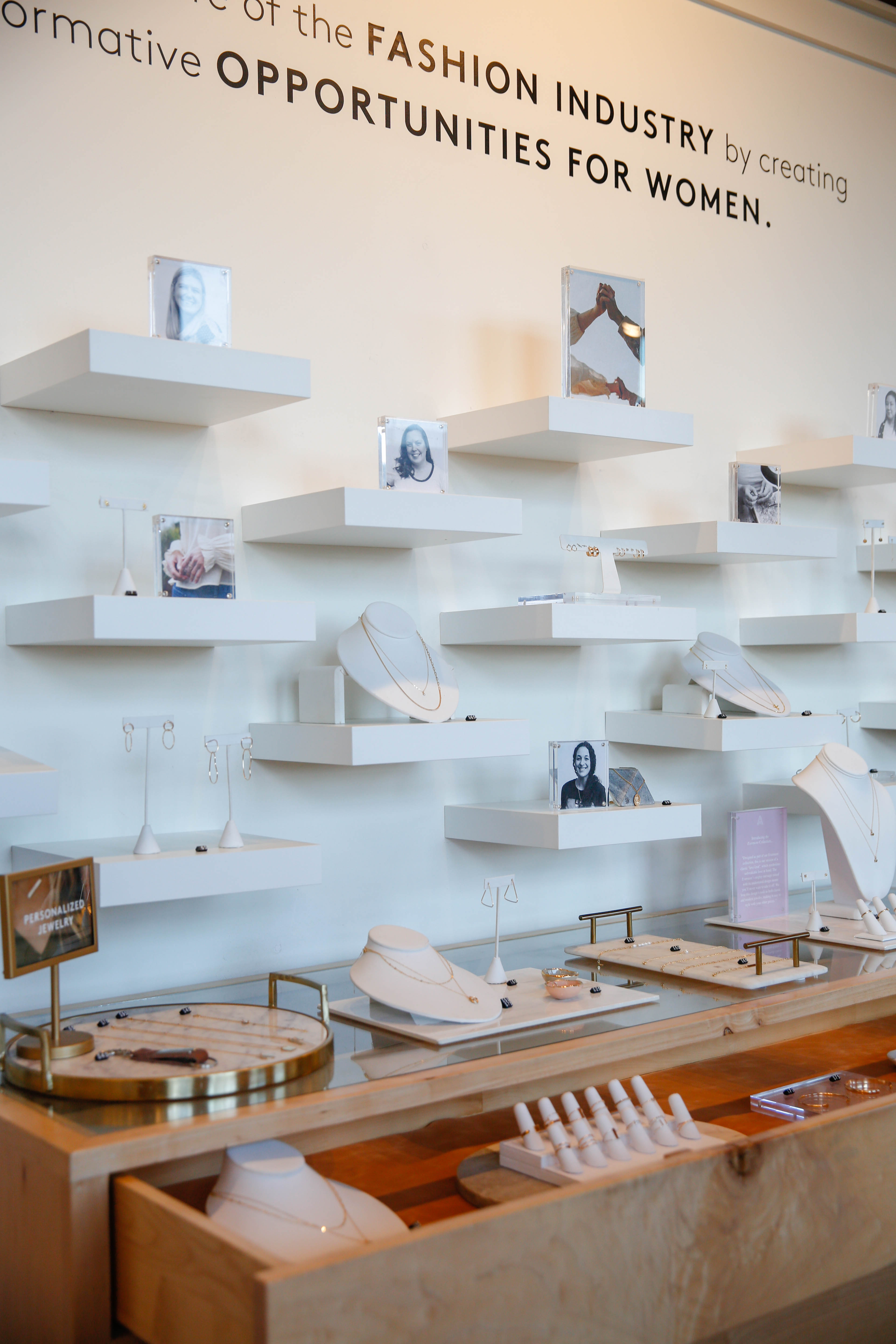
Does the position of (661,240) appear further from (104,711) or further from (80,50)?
(104,711)

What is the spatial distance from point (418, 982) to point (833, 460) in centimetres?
178

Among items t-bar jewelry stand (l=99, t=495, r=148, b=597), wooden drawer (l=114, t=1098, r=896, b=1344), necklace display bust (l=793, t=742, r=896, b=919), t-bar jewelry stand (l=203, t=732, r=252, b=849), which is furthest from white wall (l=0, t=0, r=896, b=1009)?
wooden drawer (l=114, t=1098, r=896, b=1344)

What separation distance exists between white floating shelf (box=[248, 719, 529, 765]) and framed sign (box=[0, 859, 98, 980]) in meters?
0.56

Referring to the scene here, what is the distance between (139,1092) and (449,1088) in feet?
1.44

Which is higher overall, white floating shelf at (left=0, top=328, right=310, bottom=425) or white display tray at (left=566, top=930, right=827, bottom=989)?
white floating shelf at (left=0, top=328, right=310, bottom=425)

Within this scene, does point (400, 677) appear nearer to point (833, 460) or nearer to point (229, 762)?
point (229, 762)

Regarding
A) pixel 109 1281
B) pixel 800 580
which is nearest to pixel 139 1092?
pixel 109 1281

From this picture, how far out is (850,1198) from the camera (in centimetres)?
169

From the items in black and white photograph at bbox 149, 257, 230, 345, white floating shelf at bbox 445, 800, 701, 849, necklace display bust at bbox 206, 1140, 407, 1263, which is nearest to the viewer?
necklace display bust at bbox 206, 1140, 407, 1263

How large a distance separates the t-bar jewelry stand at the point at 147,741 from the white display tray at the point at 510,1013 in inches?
16.4

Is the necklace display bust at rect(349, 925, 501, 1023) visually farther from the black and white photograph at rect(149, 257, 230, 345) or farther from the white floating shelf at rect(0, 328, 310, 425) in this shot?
the black and white photograph at rect(149, 257, 230, 345)

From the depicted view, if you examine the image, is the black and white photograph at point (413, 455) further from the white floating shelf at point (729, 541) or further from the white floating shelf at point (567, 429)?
the white floating shelf at point (729, 541)

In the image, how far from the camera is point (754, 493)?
9.71 ft

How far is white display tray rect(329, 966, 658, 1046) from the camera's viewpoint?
1986 mm
